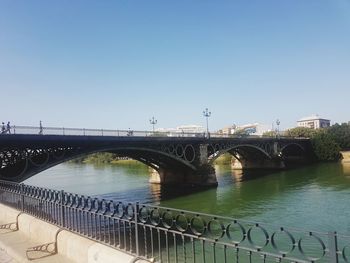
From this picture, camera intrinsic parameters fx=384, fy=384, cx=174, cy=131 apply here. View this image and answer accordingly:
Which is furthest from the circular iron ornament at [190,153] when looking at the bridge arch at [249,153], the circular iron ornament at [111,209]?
the circular iron ornament at [111,209]

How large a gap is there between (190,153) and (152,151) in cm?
1034

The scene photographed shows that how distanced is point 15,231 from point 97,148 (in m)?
22.1

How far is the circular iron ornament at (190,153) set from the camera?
46469 mm

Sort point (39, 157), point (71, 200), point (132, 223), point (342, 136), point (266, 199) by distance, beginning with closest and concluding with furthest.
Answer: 1. point (132, 223)
2. point (71, 200)
3. point (39, 157)
4. point (266, 199)
5. point (342, 136)

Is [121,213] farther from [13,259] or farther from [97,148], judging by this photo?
[97,148]

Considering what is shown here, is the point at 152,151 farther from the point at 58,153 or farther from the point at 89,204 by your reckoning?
the point at 89,204

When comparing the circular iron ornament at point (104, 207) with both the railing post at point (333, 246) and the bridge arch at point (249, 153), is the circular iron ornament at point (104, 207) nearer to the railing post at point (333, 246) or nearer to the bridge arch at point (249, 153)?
the railing post at point (333, 246)

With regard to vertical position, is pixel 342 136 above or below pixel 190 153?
above

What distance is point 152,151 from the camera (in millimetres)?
38062

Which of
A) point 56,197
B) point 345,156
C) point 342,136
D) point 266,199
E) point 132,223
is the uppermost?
point 342,136

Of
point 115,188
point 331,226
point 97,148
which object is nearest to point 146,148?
point 97,148

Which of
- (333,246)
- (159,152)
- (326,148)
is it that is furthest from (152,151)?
(326,148)

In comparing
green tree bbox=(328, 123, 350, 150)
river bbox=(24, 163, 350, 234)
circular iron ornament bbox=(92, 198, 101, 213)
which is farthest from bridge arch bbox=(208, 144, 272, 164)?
circular iron ornament bbox=(92, 198, 101, 213)

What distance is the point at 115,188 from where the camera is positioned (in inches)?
1763
